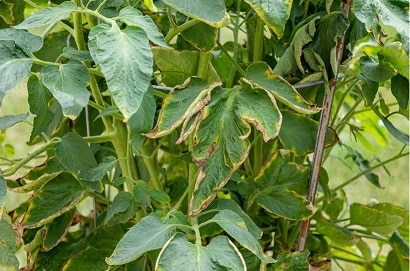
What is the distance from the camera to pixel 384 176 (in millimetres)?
2285

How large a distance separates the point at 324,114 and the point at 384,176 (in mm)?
1536

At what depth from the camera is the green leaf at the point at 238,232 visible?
65 cm

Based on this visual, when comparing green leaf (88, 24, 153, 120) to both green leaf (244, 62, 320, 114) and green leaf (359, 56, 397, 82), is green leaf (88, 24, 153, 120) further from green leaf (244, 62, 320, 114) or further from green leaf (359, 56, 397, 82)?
green leaf (359, 56, 397, 82)

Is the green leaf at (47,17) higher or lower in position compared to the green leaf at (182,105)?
higher

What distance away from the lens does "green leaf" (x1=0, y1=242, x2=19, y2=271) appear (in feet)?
2.30

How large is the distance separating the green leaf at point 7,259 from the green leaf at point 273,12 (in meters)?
0.34

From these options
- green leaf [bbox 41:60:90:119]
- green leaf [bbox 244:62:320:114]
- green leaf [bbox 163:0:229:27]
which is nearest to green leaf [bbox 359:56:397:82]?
green leaf [bbox 244:62:320:114]

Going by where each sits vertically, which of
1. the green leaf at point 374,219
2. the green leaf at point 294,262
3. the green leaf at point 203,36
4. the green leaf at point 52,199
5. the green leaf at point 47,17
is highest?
the green leaf at point 47,17

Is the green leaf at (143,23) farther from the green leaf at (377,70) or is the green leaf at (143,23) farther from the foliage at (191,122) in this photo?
the green leaf at (377,70)

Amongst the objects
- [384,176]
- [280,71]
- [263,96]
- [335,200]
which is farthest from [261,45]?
[384,176]

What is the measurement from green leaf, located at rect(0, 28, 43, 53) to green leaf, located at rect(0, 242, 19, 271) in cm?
20

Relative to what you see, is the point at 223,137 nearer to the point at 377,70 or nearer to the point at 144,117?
the point at 144,117

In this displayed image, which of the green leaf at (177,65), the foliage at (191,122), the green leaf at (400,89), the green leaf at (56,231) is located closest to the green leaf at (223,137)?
the foliage at (191,122)

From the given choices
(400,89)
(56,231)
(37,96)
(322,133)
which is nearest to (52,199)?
(56,231)
